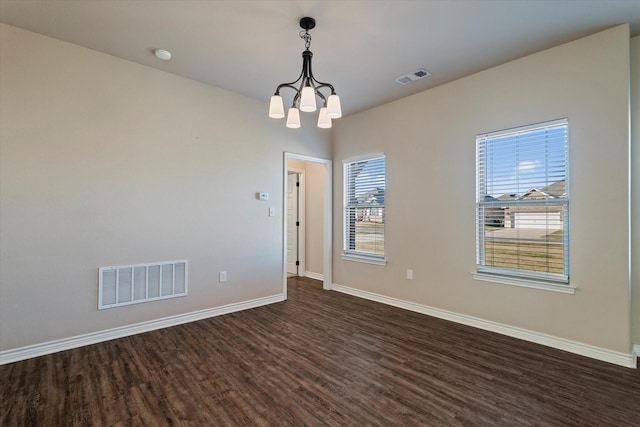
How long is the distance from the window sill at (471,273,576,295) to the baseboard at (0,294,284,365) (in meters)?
2.89

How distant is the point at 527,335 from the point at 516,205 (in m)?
1.34

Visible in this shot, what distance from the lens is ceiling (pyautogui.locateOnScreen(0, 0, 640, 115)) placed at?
7.82ft

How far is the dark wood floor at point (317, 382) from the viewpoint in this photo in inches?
77.1

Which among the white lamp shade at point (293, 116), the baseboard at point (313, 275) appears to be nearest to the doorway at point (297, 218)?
the baseboard at point (313, 275)

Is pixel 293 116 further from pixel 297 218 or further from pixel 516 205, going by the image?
pixel 297 218

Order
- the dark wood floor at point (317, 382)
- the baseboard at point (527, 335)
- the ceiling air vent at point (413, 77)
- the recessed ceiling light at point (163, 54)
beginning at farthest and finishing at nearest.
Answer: the ceiling air vent at point (413, 77) → the recessed ceiling light at point (163, 54) → the baseboard at point (527, 335) → the dark wood floor at point (317, 382)

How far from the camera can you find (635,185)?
2752 millimetres

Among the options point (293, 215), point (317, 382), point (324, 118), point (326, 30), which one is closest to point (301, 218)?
point (293, 215)

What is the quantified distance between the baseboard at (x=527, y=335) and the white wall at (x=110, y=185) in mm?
2099

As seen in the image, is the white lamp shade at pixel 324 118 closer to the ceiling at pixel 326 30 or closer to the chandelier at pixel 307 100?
the chandelier at pixel 307 100

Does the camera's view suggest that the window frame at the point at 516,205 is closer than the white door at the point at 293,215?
Yes

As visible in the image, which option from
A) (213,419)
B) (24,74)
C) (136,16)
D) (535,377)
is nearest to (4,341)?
(213,419)

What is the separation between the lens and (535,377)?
7.95 feet

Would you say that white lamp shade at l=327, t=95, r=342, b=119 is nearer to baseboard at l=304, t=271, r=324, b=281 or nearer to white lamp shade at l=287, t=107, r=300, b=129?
white lamp shade at l=287, t=107, r=300, b=129
